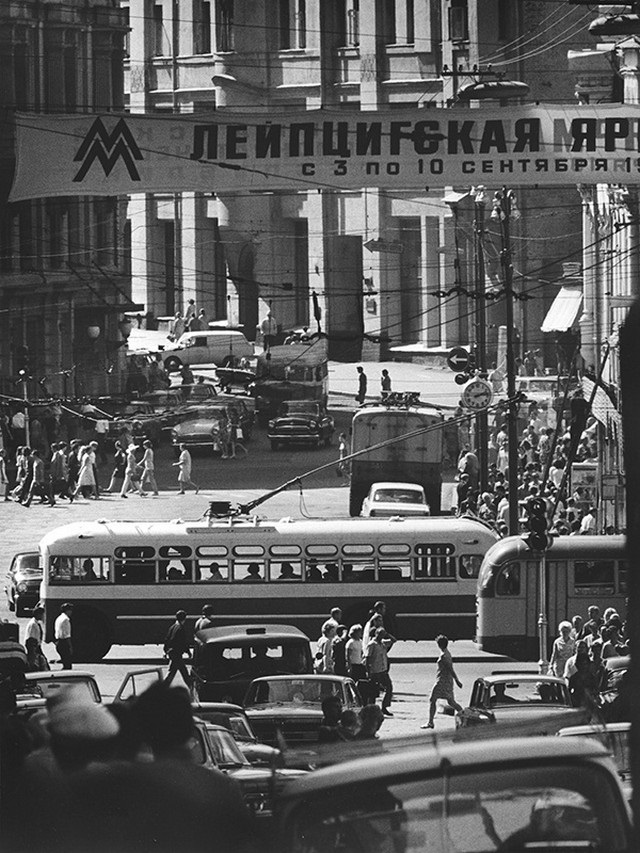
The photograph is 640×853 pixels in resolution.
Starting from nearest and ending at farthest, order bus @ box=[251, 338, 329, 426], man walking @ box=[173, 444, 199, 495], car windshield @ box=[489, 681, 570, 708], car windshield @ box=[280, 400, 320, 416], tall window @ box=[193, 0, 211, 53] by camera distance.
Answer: car windshield @ box=[489, 681, 570, 708] < man walking @ box=[173, 444, 199, 495] < car windshield @ box=[280, 400, 320, 416] < bus @ box=[251, 338, 329, 426] < tall window @ box=[193, 0, 211, 53]

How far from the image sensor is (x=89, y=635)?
29484 mm

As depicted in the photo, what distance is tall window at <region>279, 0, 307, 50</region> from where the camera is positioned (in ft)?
246

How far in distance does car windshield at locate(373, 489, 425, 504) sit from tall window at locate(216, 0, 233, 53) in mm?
38418

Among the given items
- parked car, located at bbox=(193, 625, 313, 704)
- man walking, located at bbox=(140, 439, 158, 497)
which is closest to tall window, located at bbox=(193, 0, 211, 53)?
man walking, located at bbox=(140, 439, 158, 497)

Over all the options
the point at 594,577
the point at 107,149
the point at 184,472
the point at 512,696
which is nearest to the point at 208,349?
the point at 184,472

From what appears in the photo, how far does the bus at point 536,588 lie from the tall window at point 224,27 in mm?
50332

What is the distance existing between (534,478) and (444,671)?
19109mm

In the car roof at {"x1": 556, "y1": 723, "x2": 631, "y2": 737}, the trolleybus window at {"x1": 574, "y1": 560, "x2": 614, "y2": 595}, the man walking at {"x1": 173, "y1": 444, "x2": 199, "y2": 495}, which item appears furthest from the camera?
the man walking at {"x1": 173, "y1": 444, "x2": 199, "y2": 495}

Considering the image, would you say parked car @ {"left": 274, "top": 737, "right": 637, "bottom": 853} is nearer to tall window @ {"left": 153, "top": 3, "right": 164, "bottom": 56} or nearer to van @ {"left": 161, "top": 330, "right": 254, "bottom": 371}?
van @ {"left": 161, "top": 330, "right": 254, "bottom": 371}

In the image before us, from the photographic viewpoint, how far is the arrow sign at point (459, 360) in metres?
56.4

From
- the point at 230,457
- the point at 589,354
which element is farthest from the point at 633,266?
the point at 230,457

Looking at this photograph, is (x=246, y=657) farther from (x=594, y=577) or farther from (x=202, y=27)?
(x=202, y=27)

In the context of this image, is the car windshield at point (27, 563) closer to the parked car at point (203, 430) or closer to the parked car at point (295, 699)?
the parked car at point (295, 699)

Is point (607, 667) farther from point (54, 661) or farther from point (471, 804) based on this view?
point (471, 804)
